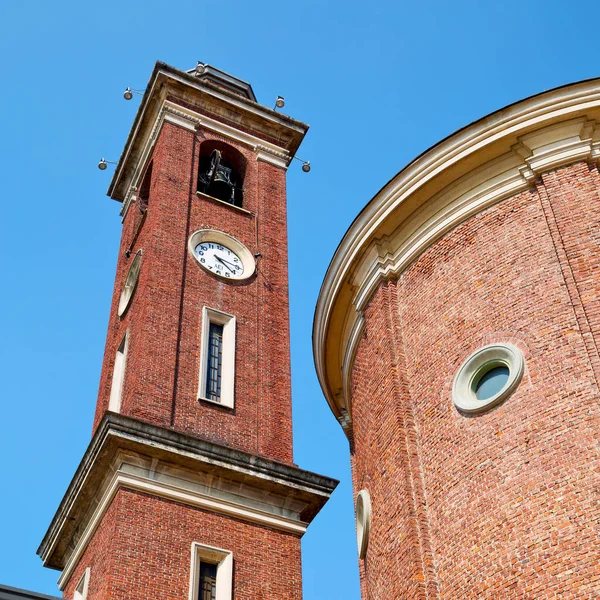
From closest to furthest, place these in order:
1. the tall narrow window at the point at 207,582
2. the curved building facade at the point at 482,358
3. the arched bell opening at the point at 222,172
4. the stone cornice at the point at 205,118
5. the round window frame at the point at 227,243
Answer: the curved building facade at the point at 482,358
the tall narrow window at the point at 207,582
the round window frame at the point at 227,243
the arched bell opening at the point at 222,172
the stone cornice at the point at 205,118

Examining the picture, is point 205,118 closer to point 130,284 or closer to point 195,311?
point 130,284

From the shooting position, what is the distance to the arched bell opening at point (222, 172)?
29.1m

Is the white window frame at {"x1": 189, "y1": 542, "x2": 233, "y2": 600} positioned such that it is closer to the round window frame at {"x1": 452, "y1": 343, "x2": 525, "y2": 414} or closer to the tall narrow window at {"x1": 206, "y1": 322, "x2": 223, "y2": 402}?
the tall narrow window at {"x1": 206, "y1": 322, "x2": 223, "y2": 402}

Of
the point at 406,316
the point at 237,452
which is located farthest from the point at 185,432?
the point at 406,316

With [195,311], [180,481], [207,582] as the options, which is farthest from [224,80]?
[207,582]

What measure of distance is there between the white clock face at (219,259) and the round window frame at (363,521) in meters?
9.45

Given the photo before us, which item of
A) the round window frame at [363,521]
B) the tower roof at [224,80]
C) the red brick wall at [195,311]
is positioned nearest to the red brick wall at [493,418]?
the round window frame at [363,521]

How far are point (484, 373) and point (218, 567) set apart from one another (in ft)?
24.0

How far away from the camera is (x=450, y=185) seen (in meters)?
17.3

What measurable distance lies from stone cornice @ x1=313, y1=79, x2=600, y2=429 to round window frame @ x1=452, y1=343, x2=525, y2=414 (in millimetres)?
2985

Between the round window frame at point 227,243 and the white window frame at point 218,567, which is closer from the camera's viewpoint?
the white window frame at point 218,567

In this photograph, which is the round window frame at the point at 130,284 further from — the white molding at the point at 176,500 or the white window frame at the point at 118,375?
the white molding at the point at 176,500

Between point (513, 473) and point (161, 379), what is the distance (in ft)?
34.8

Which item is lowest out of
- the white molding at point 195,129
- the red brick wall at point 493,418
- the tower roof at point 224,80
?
the red brick wall at point 493,418
